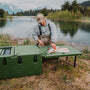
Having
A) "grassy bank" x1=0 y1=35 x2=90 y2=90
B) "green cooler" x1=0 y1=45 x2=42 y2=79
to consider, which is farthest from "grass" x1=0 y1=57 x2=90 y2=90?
"green cooler" x1=0 y1=45 x2=42 y2=79

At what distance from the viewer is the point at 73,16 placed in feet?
150

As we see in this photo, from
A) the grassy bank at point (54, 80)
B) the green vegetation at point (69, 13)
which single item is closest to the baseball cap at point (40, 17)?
the grassy bank at point (54, 80)

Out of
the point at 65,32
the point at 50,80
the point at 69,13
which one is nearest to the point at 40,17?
the point at 50,80

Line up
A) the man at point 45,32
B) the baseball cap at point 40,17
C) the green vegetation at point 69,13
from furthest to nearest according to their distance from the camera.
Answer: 1. the green vegetation at point 69,13
2. the man at point 45,32
3. the baseball cap at point 40,17

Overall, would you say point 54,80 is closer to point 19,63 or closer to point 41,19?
point 19,63

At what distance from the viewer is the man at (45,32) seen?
3129mm

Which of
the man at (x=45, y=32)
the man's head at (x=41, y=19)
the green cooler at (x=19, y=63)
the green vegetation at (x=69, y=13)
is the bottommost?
the green cooler at (x=19, y=63)

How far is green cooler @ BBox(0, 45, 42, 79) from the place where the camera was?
242 cm

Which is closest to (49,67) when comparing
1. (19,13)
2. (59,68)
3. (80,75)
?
(59,68)

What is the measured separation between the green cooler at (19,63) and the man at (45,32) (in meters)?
0.77

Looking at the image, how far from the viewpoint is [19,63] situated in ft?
8.30

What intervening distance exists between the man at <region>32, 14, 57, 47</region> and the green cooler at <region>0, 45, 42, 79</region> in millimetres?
774

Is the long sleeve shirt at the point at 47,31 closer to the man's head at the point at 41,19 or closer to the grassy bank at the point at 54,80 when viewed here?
the man's head at the point at 41,19

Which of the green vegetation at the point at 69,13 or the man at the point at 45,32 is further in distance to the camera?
the green vegetation at the point at 69,13
